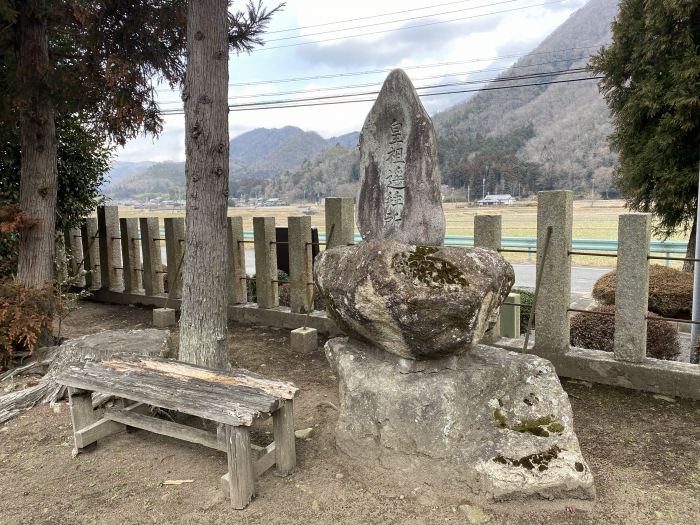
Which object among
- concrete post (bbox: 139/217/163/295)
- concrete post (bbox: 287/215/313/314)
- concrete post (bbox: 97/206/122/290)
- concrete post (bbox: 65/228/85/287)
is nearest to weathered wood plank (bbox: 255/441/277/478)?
concrete post (bbox: 287/215/313/314)

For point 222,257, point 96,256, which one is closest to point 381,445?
point 222,257

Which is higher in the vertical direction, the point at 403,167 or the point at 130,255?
the point at 403,167

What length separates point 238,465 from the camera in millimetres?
2900

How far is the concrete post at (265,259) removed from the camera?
698 cm

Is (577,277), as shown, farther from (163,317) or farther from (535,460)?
(535,460)

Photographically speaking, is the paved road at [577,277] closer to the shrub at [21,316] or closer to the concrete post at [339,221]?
the concrete post at [339,221]

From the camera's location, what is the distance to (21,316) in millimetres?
5293

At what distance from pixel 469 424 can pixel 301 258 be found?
12.5 feet

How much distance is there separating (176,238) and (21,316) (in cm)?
286

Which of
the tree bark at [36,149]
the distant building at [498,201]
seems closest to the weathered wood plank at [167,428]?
the tree bark at [36,149]

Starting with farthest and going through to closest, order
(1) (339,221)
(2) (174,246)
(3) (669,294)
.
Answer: (3) (669,294) → (2) (174,246) → (1) (339,221)

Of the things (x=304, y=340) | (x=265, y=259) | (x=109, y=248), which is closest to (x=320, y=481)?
(x=304, y=340)

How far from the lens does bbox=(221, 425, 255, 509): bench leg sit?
2888 millimetres

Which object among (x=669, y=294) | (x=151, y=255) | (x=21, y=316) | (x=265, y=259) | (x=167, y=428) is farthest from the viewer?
(x=669, y=294)
